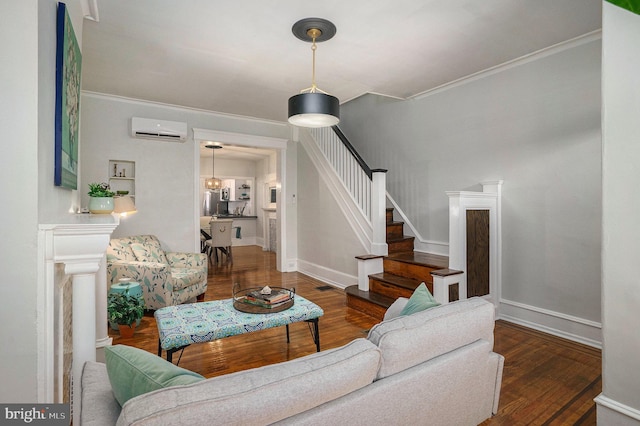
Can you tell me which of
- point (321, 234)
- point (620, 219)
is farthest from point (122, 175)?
point (620, 219)

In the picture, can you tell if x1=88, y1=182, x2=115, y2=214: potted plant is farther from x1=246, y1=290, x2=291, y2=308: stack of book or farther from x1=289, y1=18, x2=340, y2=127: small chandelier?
x1=289, y1=18, x2=340, y2=127: small chandelier

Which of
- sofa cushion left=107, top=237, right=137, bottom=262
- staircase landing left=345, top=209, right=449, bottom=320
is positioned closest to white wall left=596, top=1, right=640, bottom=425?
staircase landing left=345, top=209, right=449, bottom=320

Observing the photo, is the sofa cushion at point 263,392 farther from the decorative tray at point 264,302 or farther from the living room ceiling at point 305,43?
the living room ceiling at point 305,43

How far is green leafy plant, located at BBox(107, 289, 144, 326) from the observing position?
314 cm

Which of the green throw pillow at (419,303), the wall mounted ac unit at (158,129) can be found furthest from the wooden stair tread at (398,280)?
the wall mounted ac unit at (158,129)

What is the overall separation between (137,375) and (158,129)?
15.2 feet

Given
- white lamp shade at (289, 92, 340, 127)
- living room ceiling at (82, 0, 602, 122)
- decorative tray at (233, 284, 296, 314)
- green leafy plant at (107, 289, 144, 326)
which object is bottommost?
green leafy plant at (107, 289, 144, 326)

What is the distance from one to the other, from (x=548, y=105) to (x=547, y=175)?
699 mm

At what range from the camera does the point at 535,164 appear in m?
3.43

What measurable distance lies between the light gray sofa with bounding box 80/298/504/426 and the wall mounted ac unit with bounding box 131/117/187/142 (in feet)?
13.9

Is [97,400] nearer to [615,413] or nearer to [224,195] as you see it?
[615,413]

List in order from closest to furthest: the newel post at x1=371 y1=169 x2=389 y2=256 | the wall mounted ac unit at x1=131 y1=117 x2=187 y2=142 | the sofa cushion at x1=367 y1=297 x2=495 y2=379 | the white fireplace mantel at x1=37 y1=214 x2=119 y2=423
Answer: the sofa cushion at x1=367 y1=297 x2=495 y2=379 < the white fireplace mantel at x1=37 y1=214 x2=119 y2=423 < the newel post at x1=371 y1=169 x2=389 y2=256 < the wall mounted ac unit at x1=131 y1=117 x2=187 y2=142

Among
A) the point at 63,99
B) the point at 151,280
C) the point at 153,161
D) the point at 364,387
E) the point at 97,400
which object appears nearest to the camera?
the point at 97,400

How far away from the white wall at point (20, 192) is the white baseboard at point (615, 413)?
2.79 metres
